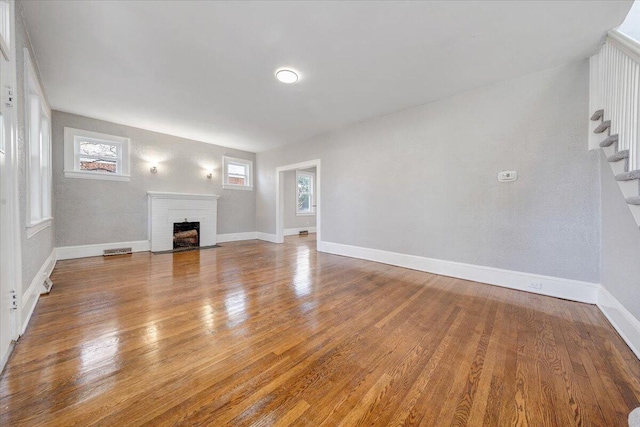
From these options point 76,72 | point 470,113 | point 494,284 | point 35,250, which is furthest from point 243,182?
point 494,284

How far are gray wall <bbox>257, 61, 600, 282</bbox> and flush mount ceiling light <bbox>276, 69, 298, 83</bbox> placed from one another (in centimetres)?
182

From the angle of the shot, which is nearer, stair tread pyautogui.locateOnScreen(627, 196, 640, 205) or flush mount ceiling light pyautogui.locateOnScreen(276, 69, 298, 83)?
stair tread pyautogui.locateOnScreen(627, 196, 640, 205)

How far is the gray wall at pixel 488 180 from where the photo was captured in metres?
2.48

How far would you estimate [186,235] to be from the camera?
5445mm

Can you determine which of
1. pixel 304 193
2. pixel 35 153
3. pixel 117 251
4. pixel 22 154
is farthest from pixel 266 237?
pixel 22 154

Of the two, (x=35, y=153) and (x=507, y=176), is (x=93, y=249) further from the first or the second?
(x=507, y=176)

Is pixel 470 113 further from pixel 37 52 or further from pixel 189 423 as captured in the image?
pixel 37 52

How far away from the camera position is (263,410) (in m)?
1.12

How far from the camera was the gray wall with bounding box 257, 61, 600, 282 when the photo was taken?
2.48 meters

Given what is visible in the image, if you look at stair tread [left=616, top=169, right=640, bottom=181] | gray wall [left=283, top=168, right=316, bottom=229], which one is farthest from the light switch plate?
gray wall [left=283, top=168, right=316, bottom=229]

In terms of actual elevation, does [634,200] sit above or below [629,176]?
below

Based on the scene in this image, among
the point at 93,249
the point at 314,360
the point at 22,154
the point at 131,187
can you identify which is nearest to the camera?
the point at 314,360

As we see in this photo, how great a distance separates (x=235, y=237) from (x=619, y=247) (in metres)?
6.64

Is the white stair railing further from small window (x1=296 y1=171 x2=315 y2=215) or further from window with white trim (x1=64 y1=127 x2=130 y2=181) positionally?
window with white trim (x1=64 y1=127 x2=130 y2=181)
